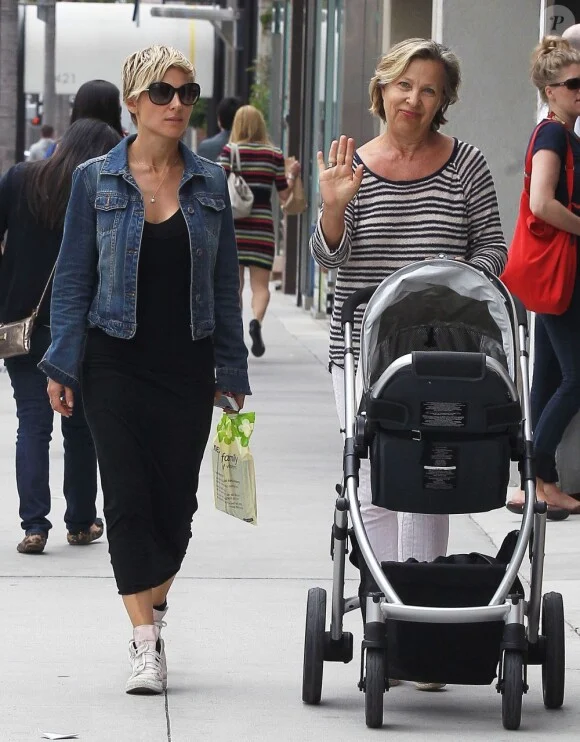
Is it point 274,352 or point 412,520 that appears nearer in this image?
point 412,520

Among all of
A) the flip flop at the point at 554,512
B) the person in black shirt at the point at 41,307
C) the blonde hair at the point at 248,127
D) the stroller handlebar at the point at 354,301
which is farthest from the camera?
the blonde hair at the point at 248,127

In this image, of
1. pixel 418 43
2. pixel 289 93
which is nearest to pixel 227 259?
pixel 418 43

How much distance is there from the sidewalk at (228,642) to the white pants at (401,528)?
0.39 m

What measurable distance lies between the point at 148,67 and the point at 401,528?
149 centimetres

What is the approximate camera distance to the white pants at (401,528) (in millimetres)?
5156

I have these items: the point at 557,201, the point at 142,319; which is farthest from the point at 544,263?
the point at 142,319

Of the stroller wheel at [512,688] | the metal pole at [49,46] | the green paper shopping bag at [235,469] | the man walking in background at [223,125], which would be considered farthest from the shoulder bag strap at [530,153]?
the metal pole at [49,46]

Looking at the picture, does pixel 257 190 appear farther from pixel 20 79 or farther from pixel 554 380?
pixel 20 79

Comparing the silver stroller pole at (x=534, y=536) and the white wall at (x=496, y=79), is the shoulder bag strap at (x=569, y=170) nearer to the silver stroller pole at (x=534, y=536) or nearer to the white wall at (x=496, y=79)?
the white wall at (x=496, y=79)

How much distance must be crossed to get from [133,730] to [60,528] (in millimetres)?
2956

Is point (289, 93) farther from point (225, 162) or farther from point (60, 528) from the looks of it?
point (60, 528)

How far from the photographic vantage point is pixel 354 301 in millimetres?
4941

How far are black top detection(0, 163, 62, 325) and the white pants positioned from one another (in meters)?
2.10

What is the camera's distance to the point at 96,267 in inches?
199
